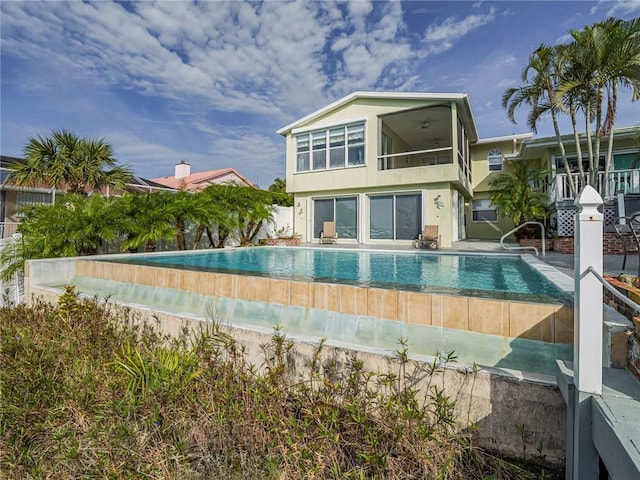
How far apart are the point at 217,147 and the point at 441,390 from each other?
28572mm

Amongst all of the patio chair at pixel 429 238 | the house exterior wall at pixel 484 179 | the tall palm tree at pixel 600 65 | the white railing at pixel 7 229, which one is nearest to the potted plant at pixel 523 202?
the tall palm tree at pixel 600 65

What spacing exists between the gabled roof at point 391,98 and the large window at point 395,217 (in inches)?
164

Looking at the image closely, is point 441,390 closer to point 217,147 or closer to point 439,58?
point 439,58

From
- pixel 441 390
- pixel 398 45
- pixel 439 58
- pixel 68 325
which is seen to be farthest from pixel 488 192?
pixel 68 325

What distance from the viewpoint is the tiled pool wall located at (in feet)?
10.6

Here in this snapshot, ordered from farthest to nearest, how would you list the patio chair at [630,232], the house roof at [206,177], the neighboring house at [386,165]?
the house roof at [206,177] → the neighboring house at [386,165] → the patio chair at [630,232]

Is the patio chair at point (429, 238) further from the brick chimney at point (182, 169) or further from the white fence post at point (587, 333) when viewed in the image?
the brick chimney at point (182, 169)

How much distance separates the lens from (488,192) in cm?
1962

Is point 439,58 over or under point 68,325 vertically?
over

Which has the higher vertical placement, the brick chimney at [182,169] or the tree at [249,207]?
the brick chimney at [182,169]

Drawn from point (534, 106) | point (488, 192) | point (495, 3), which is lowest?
point (488, 192)

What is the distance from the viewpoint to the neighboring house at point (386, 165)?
1423cm

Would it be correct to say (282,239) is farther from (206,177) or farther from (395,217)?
(206,177)

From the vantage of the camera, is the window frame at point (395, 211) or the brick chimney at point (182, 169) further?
the brick chimney at point (182, 169)
